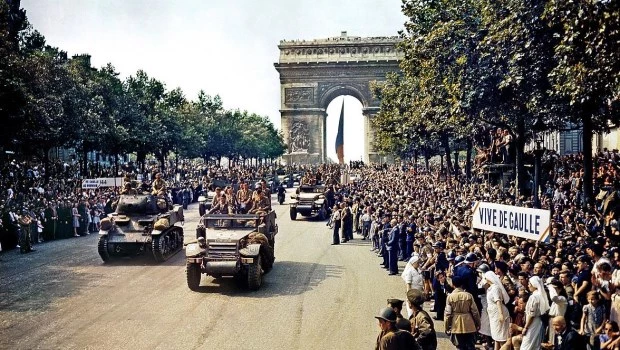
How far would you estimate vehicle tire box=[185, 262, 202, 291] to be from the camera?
14.0 m

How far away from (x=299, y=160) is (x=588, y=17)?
69650 millimetres

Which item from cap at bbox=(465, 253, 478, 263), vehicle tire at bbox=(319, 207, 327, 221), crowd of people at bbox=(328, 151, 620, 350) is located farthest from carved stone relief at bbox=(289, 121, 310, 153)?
cap at bbox=(465, 253, 478, 263)

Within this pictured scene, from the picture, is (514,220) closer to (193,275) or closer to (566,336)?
(566,336)

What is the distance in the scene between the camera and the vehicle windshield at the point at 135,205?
18.8 m

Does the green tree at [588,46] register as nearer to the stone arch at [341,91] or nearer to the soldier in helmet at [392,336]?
the soldier in helmet at [392,336]

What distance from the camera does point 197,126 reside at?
204 feet

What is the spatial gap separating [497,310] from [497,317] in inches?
4.1

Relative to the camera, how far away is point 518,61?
14055 millimetres

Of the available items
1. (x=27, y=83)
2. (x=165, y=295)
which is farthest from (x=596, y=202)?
(x=27, y=83)

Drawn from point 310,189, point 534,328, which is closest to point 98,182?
point 310,189

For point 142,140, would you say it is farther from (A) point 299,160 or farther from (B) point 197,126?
(A) point 299,160

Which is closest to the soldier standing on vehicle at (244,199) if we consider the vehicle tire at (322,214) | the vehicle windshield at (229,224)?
the vehicle windshield at (229,224)

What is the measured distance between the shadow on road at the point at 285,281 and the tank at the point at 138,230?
9.29ft

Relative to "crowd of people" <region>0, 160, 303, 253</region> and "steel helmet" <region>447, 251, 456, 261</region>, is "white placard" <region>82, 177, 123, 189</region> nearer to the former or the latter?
"crowd of people" <region>0, 160, 303, 253</region>
